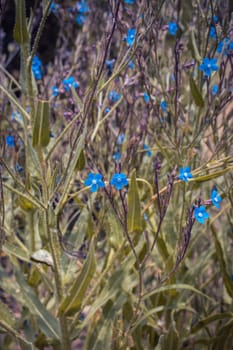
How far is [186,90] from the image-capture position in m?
2.86

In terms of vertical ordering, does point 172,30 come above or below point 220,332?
above

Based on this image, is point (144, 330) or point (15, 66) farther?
point (15, 66)

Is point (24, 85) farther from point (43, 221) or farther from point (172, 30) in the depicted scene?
point (172, 30)

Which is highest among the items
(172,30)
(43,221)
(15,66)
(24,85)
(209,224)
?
(15,66)

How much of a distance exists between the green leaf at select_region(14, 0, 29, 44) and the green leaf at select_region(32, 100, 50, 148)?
0.23 metres

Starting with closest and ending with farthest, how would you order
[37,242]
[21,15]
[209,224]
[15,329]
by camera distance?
[21,15], [15,329], [209,224], [37,242]

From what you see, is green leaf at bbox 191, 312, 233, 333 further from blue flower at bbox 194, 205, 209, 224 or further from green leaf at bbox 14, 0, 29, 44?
green leaf at bbox 14, 0, 29, 44

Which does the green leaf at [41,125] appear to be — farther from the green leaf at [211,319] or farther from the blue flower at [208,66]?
the green leaf at [211,319]

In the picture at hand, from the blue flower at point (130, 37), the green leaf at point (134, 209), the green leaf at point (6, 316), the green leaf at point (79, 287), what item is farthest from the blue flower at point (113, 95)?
the green leaf at point (6, 316)

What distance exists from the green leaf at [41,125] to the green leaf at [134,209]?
1.12ft

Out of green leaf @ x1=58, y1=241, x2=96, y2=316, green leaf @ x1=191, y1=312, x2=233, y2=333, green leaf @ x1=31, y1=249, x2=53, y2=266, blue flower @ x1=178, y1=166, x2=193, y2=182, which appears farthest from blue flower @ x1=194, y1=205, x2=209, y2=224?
green leaf @ x1=191, y1=312, x2=233, y2=333

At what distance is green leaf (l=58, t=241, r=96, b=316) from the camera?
185 cm

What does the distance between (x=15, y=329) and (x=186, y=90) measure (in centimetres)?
154

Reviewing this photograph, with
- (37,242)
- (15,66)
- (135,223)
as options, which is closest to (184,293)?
(135,223)
